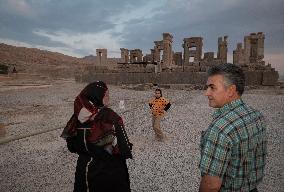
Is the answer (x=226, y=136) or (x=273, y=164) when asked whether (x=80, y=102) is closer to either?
(x=226, y=136)

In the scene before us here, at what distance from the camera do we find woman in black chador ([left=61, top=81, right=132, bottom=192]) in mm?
2736

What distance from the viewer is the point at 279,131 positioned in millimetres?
8359

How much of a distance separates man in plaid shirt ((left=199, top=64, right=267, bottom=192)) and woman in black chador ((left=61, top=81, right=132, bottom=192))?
3.71ft

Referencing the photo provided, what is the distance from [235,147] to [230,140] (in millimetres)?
73

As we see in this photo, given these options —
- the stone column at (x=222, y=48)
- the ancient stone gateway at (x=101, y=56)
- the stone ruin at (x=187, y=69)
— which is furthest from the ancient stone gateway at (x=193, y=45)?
the ancient stone gateway at (x=101, y=56)

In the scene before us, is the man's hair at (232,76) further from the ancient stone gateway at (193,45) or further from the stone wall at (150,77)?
the ancient stone gateway at (193,45)

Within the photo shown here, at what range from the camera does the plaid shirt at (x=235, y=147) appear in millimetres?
1683

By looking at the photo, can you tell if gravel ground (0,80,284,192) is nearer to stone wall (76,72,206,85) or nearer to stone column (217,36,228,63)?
stone wall (76,72,206,85)

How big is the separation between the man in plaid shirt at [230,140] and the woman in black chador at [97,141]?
44.5 inches

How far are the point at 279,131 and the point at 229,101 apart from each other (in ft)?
24.4

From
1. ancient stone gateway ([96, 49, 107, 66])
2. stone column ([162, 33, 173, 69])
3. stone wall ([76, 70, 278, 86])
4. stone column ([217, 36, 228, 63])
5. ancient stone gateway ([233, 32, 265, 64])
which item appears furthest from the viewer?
ancient stone gateway ([96, 49, 107, 66])

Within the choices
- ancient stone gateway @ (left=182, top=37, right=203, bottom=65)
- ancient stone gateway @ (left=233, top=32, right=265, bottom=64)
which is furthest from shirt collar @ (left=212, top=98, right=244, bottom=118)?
ancient stone gateway @ (left=182, top=37, right=203, bottom=65)

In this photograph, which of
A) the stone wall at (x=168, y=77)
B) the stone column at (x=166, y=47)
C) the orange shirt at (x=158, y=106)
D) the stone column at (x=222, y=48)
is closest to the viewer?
the orange shirt at (x=158, y=106)

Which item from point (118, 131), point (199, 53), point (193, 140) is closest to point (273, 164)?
point (193, 140)
